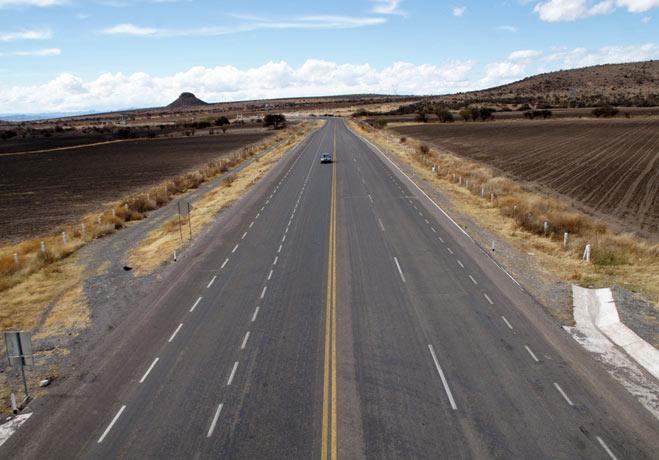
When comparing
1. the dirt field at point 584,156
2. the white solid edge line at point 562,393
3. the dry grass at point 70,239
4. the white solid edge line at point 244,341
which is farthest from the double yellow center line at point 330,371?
the dirt field at point 584,156

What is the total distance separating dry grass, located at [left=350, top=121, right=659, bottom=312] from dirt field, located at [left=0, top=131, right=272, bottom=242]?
27.3 m

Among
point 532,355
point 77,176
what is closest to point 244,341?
point 532,355

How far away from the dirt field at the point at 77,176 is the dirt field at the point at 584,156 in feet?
116

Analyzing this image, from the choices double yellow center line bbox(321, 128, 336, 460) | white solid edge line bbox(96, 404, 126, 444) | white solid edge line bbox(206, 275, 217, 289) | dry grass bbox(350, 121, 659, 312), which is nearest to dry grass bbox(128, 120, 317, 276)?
white solid edge line bbox(206, 275, 217, 289)

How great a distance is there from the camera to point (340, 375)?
1303 centimetres

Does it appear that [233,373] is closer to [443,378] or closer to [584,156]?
[443,378]

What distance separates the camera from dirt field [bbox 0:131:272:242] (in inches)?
1443

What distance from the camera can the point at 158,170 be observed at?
6122 centimetres

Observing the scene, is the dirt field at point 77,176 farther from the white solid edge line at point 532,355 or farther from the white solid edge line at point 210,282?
the white solid edge line at point 532,355

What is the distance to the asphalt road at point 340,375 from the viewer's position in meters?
10.6

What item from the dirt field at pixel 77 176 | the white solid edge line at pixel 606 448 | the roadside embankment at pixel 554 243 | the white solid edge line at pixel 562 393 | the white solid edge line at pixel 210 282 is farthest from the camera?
the dirt field at pixel 77 176

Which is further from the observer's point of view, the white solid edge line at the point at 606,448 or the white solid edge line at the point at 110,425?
the white solid edge line at the point at 110,425

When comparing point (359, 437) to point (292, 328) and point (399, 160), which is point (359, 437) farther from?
point (399, 160)

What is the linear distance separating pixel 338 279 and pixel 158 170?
47020 mm
